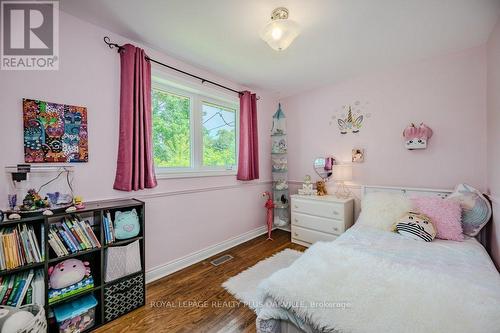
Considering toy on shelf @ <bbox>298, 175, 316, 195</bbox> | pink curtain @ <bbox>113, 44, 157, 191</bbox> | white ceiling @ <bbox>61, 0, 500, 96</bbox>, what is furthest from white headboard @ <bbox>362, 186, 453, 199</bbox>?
pink curtain @ <bbox>113, 44, 157, 191</bbox>

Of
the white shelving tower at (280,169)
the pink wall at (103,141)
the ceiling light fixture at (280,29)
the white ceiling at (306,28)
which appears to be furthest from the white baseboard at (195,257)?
the ceiling light fixture at (280,29)

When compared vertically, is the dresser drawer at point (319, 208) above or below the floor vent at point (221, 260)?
above

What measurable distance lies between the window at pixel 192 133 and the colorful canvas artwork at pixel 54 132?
2.25ft

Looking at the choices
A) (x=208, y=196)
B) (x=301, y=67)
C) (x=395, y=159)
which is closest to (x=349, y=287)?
(x=208, y=196)

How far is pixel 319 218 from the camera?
2920 mm

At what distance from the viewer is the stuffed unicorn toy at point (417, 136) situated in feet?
7.96

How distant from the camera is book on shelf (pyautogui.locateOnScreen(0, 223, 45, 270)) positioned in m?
1.25

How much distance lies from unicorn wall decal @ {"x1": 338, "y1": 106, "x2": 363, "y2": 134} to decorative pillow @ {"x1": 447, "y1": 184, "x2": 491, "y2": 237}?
4.47 feet

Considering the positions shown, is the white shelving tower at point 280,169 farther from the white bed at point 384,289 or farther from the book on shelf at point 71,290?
the book on shelf at point 71,290

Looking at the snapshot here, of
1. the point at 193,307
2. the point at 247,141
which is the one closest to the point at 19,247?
the point at 193,307

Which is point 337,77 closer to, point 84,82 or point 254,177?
point 254,177

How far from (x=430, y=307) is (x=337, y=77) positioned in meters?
2.81

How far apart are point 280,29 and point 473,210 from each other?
7.96 ft

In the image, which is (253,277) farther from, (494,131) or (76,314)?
(494,131)
